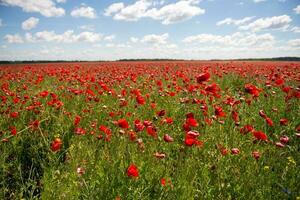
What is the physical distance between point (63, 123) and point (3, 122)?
3.11 feet

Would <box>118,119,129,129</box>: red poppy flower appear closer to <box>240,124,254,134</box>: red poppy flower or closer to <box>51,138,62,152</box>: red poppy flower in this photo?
<box>51,138,62,152</box>: red poppy flower

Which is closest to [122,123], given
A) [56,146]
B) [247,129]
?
[56,146]

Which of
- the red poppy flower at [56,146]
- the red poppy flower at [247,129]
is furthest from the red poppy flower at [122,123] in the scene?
the red poppy flower at [247,129]

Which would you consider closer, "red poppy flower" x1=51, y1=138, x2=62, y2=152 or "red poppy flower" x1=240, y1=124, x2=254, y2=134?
"red poppy flower" x1=51, y1=138, x2=62, y2=152

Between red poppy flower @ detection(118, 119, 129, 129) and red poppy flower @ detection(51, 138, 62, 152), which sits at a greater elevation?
red poppy flower @ detection(118, 119, 129, 129)

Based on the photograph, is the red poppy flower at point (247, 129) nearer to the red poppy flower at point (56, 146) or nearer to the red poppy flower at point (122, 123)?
the red poppy flower at point (122, 123)

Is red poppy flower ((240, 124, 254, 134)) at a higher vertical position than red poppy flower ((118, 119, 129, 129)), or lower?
lower

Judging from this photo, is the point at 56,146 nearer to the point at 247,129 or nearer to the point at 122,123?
the point at 122,123

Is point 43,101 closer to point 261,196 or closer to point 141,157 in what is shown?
point 141,157

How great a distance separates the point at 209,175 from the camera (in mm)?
3135

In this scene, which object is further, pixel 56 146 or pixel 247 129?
pixel 247 129

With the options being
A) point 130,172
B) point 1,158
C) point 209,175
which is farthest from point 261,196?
point 1,158

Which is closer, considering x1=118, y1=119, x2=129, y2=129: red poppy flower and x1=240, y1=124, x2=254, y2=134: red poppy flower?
x1=118, y1=119, x2=129, y2=129: red poppy flower

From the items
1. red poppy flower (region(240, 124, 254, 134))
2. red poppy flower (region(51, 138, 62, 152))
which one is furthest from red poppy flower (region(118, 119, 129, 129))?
red poppy flower (region(240, 124, 254, 134))
